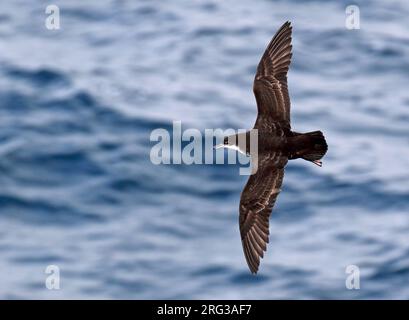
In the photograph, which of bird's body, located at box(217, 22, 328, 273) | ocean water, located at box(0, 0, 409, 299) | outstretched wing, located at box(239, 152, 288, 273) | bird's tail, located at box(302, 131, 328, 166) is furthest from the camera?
ocean water, located at box(0, 0, 409, 299)

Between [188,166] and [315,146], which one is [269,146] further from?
[188,166]

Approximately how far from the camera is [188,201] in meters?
19.4

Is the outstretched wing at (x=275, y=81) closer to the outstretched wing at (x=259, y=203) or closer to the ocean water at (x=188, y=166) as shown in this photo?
the outstretched wing at (x=259, y=203)

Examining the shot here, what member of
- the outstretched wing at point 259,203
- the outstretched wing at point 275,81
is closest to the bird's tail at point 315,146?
the outstretched wing at point 259,203

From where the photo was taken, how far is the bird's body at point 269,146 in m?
9.88

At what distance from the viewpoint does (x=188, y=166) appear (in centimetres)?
1986

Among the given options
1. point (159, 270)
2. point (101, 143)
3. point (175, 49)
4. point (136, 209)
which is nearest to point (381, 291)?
point (159, 270)

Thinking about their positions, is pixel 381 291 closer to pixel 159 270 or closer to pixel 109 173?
pixel 159 270

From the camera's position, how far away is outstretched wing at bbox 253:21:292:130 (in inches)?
408

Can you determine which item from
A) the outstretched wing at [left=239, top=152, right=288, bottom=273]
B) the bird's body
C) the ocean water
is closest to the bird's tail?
the bird's body

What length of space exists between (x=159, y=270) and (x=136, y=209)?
1869mm

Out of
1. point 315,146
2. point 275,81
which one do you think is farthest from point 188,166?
point 315,146

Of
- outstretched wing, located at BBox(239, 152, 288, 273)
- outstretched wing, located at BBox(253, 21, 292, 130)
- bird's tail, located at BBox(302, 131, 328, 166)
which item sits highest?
outstretched wing, located at BBox(253, 21, 292, 130)

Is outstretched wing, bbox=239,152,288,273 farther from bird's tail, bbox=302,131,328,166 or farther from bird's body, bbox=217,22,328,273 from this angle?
bird's tail, bbox=302,131,328,166
